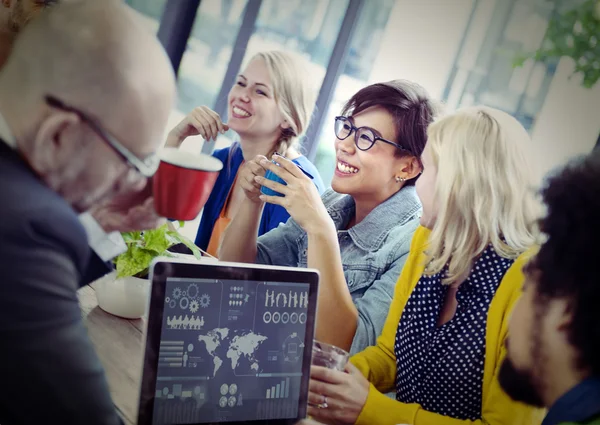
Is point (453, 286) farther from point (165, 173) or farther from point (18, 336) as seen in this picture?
point (18, 336)

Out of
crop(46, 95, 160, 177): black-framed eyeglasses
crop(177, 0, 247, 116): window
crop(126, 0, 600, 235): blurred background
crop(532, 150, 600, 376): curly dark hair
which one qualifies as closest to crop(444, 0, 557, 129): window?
crop(126, 0, 600, 235): blurred background

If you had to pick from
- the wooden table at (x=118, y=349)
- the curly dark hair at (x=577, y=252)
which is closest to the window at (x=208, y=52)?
the wooden table at (x=118, y=349)

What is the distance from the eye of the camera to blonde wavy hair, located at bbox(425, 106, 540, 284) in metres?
1.03

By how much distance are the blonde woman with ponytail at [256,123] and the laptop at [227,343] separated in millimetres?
327

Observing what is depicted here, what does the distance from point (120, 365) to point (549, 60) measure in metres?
1.11

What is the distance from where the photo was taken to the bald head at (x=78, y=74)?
0.62 m

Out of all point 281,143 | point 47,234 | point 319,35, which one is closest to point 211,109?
point 281,143

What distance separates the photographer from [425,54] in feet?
4.50

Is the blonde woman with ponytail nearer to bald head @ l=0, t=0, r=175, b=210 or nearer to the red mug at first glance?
the red mug

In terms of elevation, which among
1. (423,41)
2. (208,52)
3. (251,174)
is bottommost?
(251,174)

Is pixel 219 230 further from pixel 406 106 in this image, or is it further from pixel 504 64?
pixel 504 64

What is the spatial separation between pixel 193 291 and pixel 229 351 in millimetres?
113

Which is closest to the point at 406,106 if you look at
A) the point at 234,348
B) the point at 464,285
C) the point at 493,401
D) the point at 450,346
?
the point at 464,285

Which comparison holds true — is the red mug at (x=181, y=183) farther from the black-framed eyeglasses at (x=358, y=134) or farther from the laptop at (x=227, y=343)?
the black-framed eyeglasses at (x=358, y=134)
